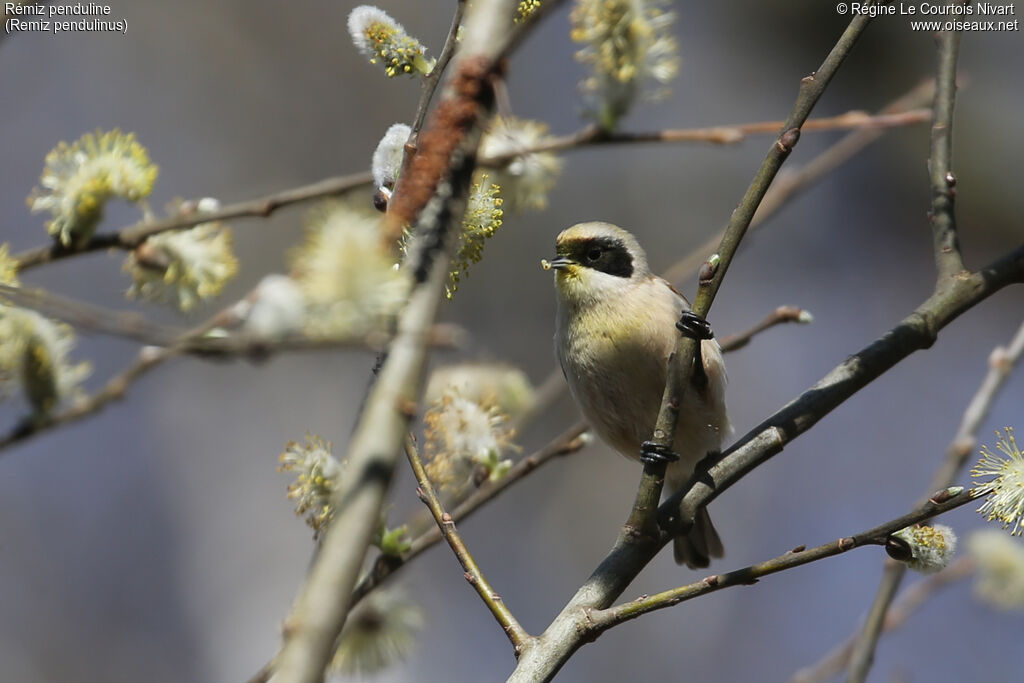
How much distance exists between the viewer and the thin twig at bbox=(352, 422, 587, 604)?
229 centimetres

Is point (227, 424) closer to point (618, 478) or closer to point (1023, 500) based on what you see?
point (618, 478)

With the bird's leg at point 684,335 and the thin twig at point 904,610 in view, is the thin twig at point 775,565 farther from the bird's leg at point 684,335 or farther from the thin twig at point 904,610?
the thin twig at point 904,610

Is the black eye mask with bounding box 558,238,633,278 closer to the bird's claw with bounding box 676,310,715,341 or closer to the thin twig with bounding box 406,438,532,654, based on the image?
the bird's claw with bounding box 676,310,715,341

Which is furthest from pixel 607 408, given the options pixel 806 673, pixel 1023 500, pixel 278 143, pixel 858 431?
pixel 858 431

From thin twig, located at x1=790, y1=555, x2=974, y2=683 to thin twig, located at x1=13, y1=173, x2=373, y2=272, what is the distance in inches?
92.7

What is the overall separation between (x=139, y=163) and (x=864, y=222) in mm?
10514

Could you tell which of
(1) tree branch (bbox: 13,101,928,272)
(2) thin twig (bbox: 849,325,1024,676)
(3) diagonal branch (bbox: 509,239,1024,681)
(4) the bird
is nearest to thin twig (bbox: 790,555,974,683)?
(2) thin twig (bbox: 849,325,1024,676)

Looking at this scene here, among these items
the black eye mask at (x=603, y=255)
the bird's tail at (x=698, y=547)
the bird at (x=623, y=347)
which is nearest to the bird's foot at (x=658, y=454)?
the bird at (x=623, y=347)

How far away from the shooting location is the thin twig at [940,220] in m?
2.65

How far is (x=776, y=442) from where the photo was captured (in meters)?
2.38

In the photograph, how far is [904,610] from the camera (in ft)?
11.3

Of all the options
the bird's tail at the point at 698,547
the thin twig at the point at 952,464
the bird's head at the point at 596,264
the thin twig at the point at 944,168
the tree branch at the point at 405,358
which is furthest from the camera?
the bird's tail at the point at 698,547

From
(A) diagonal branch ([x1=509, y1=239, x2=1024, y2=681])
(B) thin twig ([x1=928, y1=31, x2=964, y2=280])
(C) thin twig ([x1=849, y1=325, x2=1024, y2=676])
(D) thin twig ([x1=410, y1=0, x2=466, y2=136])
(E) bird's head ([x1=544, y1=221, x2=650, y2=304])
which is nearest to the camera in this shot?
(D) thin twig ([x1=410, y1=0, x2=466, y2=136])

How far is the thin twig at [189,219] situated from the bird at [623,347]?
2.00 metres
